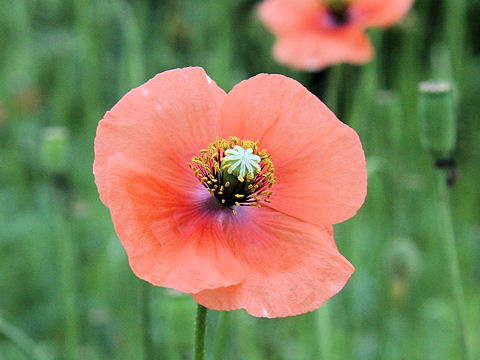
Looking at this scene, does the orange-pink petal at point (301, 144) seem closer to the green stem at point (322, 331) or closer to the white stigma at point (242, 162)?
the white stigma at point (242, 162)

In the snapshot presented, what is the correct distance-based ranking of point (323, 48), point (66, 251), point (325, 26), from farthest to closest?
point (325, 26)
point (323, 48)
point (66, 251)

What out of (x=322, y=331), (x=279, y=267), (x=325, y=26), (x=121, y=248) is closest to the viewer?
(x=279, y=267)

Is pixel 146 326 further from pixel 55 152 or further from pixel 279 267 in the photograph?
pixel 279 267

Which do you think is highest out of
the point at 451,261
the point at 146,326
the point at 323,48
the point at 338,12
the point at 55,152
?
the point at 338,12

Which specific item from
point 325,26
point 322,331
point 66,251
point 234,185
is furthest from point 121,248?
point 325,26

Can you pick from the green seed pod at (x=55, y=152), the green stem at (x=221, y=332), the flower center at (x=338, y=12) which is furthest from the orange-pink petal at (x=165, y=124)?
the flower center at (x=338, y=12)

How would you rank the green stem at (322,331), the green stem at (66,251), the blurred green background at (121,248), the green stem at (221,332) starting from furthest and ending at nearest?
the blurred green background at (121,248) → the green stem at (66,251) → the green stem at (322,331) → the green stem at (221,332)
